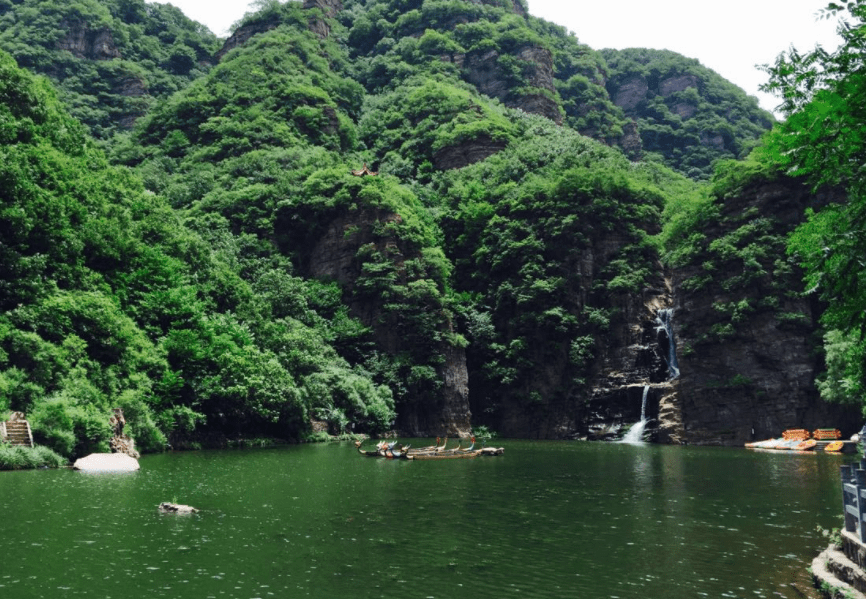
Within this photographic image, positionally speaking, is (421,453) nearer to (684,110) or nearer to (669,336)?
(669,336)

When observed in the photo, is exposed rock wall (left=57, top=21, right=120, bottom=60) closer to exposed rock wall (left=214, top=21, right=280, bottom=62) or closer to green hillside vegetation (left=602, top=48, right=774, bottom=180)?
exposed rock wall (left=214, top=21, right=280, bottom=62)

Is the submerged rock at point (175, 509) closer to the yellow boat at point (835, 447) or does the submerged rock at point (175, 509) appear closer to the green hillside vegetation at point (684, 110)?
the yellow boat at point (835, 447)

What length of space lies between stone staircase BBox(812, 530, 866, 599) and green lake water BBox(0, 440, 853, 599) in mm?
941

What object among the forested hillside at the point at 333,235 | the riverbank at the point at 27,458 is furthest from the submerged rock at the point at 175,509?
the forested hillside at the point at 333,235

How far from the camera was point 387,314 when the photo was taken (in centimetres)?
7375

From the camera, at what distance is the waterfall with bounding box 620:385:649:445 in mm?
67562

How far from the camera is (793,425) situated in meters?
60.9

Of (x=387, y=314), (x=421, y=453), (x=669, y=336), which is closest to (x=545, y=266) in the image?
(x=669, y=336)

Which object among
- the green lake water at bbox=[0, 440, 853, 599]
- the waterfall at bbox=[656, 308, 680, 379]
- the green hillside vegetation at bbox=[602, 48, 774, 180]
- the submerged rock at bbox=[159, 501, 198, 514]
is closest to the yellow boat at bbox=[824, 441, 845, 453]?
the waterfall at bbox=[656, 308, 680, 379]

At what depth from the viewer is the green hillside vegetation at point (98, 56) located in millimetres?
119938

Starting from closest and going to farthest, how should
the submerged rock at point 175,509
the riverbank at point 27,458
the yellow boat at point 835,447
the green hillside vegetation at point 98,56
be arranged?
1. the submerged rock at point 175,509
2. the riverbank at point 27,458
3. the yellow boat at point 835,447
4. the green hillside vegetation at point 98,56

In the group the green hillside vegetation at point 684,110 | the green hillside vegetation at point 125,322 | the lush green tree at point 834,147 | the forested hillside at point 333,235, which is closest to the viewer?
the lush green tree at point 834,147

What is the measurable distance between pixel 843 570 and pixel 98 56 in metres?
145

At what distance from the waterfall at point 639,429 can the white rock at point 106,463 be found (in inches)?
1882
